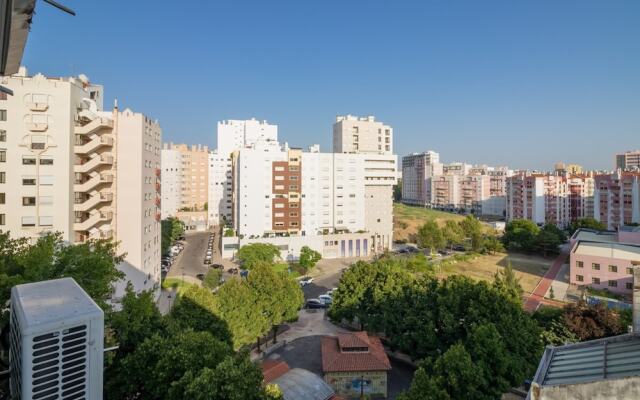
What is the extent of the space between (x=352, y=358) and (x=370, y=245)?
34.4 metres

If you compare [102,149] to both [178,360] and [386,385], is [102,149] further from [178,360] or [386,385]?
[386,385]

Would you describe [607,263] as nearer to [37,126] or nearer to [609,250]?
[609,250]

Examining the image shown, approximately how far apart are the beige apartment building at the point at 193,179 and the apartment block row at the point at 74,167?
48054 millimetres

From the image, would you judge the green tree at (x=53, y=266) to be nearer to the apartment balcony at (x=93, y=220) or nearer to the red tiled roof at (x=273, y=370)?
the red tiled roof at (x=273, y=370)

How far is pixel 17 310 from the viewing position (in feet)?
16.7

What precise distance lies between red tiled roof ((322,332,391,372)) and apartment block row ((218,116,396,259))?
27375 mm

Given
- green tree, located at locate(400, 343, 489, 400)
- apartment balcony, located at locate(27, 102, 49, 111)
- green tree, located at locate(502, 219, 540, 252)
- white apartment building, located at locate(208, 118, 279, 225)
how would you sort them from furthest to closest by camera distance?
white apartment building, located at locate(208, 118, 279, 225) < green tree, located at locate(502, 219, 540, 252) < apartment balcony, located at locate(27, 102, 49, 111) < green tree, located at locate(400, 343, 489, 400)

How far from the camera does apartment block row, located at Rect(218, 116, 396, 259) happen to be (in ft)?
151

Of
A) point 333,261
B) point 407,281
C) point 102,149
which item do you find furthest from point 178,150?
point 407,281

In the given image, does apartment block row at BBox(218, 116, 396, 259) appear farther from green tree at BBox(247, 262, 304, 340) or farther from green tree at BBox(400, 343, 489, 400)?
green tree at BBox(400, 343, 489, 400)

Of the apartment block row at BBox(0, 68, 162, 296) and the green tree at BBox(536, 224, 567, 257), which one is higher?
the apartment block row at BBox(0, 68, 162, 296)

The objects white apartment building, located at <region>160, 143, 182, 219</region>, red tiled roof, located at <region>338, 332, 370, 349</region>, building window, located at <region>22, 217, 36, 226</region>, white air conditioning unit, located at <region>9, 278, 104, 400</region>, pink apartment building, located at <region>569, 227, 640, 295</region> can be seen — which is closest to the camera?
white air conditioning unit, located at <region>9, 278, 104, 400</region>

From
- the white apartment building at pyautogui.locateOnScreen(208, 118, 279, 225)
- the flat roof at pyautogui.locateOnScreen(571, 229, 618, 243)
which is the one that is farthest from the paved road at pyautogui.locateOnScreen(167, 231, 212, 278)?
the flat roof at pyautogui.locateOnScreen(571, 229, 618, 243)

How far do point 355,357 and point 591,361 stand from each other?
12.0 m
